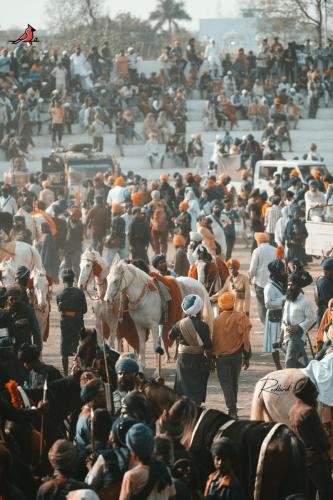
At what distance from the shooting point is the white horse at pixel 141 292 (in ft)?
→ 49.5

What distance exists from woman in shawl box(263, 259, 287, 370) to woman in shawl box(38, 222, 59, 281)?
6925mm

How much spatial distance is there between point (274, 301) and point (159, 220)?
8.70m

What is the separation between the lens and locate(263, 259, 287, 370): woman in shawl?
48.4 feet

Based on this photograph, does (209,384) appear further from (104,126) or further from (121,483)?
(104,126)

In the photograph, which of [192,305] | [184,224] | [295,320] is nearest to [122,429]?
[192,305]

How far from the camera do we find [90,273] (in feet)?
53.5

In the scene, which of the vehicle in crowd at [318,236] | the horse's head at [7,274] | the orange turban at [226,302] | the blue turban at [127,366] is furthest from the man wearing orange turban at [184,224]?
the blue turban at [127,366]

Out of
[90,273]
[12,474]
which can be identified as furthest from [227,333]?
[12,474]

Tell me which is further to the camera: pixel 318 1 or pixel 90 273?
pixel 318 1

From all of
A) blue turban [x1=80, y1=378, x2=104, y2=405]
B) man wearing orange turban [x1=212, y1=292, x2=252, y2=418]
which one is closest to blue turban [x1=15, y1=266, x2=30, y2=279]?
man wearing orange turban [x1=212, y1=292, x2=252, y2=418]

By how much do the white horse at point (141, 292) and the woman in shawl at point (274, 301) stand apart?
0.67 meters

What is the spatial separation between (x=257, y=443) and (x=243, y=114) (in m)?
34.0

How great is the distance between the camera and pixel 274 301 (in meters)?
14.8

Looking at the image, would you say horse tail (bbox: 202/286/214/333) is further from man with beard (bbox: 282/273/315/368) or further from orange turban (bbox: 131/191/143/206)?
orange turban (bbox: 131/191/143/206)
